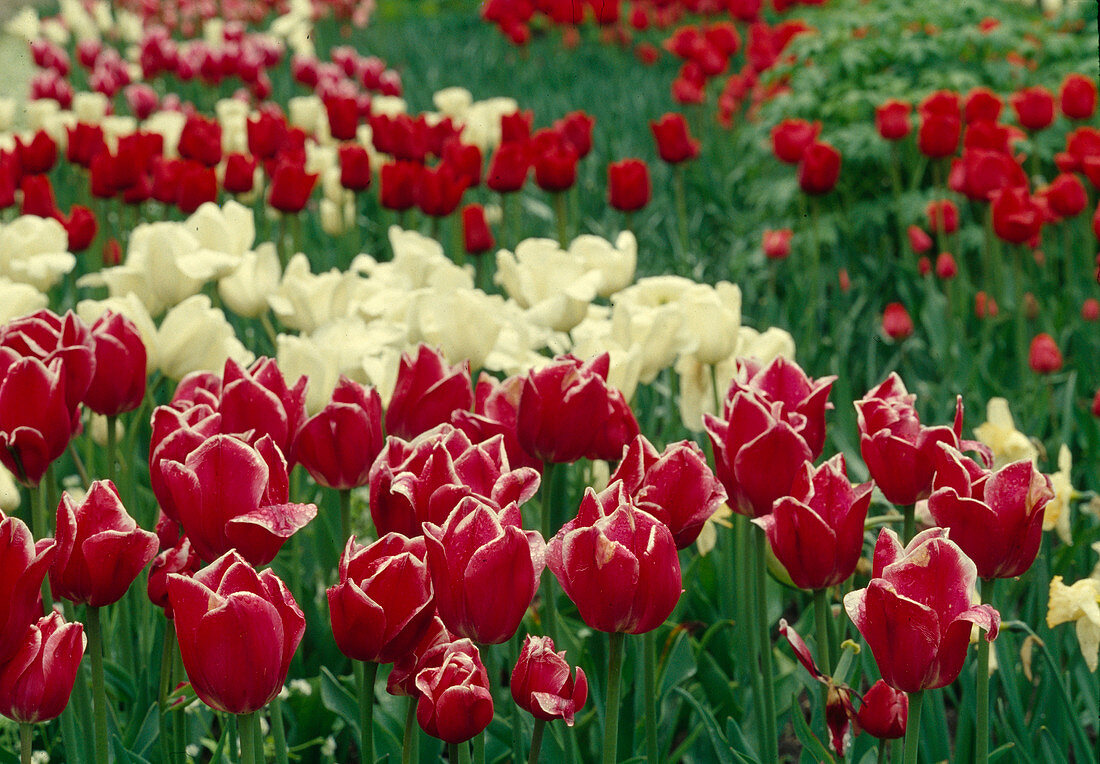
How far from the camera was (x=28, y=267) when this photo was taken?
2707 mm

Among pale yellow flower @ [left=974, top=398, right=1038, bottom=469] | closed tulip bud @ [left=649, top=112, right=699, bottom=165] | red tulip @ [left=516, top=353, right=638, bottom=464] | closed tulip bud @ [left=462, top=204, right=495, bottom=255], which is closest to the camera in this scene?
red tulip @ [left=516, top=353, right=638, bottom=464]

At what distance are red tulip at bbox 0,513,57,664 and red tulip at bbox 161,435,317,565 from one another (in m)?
0.17

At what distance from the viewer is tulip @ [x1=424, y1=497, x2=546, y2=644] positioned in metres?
1.12

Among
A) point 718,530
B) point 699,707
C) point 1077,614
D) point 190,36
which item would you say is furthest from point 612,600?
point 190,36

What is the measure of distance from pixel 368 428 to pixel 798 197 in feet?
11.4

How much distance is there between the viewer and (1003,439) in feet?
7.20

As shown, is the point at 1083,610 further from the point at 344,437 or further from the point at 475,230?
the point at 475,230

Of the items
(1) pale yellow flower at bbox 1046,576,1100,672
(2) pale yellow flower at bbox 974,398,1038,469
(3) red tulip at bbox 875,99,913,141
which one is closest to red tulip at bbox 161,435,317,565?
(1) pale yellow flower at bbox 1046,576,1100,672

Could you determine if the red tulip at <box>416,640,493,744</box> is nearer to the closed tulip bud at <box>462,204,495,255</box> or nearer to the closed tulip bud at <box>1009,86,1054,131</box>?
the closed tulip bud at <box>462,204,495,255</box>

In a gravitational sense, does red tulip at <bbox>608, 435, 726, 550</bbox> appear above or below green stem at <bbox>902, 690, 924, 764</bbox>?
above

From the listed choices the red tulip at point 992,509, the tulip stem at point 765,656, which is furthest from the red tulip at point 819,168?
the red tulip at point 992,509

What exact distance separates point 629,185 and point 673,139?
1.95ft

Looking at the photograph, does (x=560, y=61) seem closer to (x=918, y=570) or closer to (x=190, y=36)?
(x=190, y=36)

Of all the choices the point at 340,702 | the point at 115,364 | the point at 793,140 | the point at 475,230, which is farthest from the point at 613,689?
the point at 793,140
